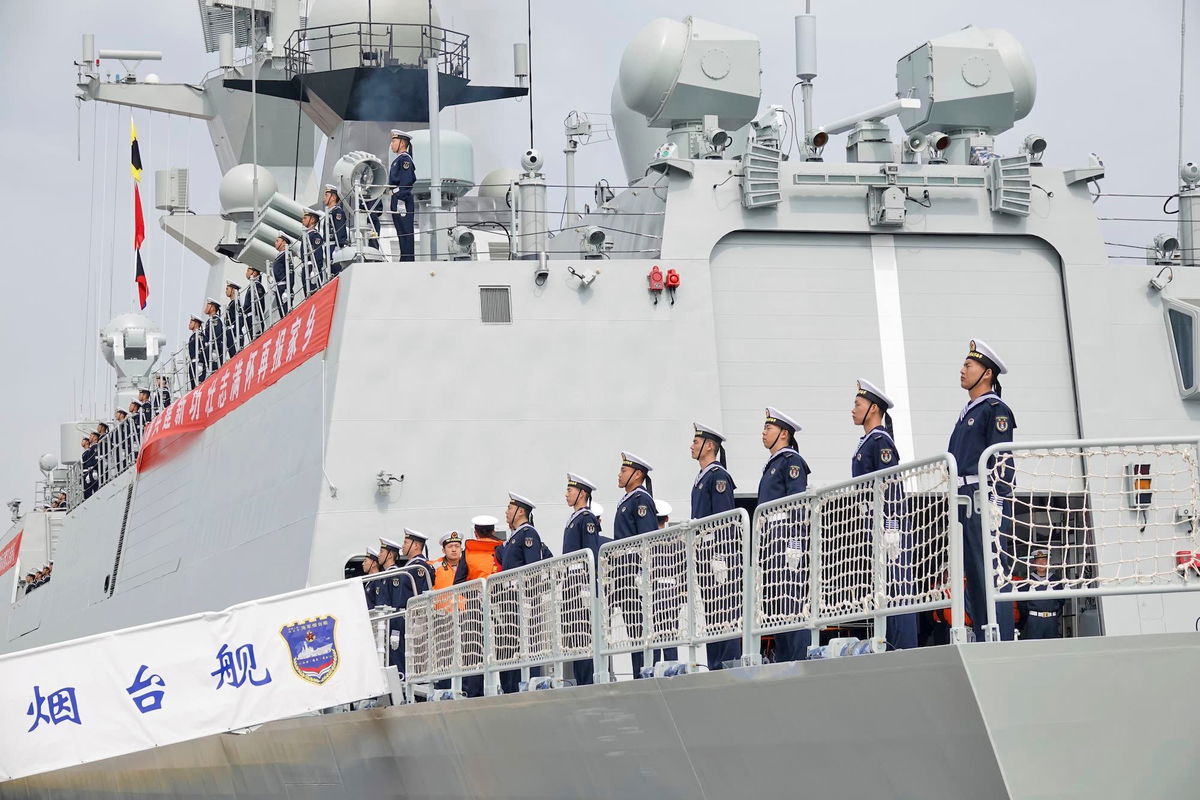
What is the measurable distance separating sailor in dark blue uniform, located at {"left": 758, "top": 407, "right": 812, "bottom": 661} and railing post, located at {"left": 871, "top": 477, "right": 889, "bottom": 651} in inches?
23.5

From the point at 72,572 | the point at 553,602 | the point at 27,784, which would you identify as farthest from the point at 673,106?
the point at 72,572

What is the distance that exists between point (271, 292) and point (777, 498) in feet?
30.7

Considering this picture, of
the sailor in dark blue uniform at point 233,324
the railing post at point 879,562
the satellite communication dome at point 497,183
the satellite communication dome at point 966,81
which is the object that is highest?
the satellite communication dome at point 497,183

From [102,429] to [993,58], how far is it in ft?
52.1

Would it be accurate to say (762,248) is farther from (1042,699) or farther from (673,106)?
(1042,699)

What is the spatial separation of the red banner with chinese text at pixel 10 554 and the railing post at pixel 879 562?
25148mm

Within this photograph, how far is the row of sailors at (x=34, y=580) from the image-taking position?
1054 inches

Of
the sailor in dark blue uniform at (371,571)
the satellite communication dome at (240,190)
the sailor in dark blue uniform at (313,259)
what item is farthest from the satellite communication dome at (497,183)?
the sailor in dark blue uniform at (371,571)

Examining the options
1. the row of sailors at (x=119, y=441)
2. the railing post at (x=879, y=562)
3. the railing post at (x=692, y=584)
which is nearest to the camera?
the railing post at (x=879, y=562)

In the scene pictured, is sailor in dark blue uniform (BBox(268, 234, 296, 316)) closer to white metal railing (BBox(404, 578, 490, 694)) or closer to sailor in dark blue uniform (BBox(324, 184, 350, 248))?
sailor in dark blue uniform (BBox(324, 184, 350, 248))

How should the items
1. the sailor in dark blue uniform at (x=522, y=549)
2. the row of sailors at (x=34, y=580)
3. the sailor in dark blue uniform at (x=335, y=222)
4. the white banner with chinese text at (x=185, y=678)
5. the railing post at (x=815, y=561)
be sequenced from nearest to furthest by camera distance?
1. the railing post at (x=815, y=561)
2. the white banner with chinese text at (x=185, y=678)
3. the sailor in dark blue uniform at (x=522, y=549)
4. the sailor in dark blue uniform at (x=335, y=222)
5. the row of sailors at (x=34, y=580)

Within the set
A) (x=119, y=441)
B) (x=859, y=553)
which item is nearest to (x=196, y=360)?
(x=119, y=441)

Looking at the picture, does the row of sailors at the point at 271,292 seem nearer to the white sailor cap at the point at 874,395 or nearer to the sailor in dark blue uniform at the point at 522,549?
the sailor in dark blue uniform at the point at 522,549

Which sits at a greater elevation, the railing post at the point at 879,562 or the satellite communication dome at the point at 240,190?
the satellite communication dome at the point at 240,190
